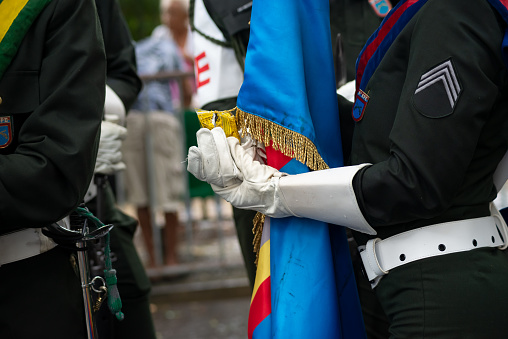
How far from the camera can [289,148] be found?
1912mm

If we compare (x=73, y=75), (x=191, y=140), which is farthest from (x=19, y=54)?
(x=191, y=140)

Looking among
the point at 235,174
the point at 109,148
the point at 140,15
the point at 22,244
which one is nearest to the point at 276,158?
the point at 235,174

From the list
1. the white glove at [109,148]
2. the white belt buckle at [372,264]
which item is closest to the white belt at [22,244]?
the white glove at [109,148]

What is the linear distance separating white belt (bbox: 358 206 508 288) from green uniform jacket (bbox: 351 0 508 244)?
45mm

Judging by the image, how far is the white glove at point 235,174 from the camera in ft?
6.02

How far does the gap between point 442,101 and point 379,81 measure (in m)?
0.23

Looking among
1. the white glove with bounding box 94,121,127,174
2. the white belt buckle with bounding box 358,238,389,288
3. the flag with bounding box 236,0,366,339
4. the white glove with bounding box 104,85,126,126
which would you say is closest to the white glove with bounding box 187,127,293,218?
the flag with bounding box 236,0,366,339

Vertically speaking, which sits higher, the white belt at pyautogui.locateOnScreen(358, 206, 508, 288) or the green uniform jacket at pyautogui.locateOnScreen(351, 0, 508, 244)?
the green uniform jacket at pyautogui.locateOnScreen(351, 0, 508, 244)

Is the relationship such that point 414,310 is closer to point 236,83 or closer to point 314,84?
point 314,84

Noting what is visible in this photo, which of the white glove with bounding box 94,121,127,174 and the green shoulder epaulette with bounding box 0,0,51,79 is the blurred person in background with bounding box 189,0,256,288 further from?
the green shoulder epaulette with bounding box 0,0,51,79

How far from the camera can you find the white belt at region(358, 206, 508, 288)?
173cm

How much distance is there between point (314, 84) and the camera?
79.0 inches

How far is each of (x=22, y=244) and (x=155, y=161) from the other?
4.01 meters

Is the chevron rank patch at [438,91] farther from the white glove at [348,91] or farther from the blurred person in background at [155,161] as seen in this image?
the blurred person in background at [155,161]
